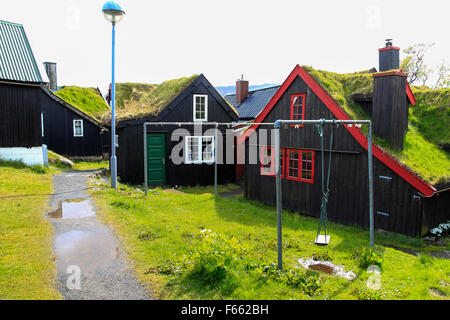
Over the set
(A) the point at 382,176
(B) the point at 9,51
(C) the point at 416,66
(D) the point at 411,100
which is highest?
(C) the point at 416,66

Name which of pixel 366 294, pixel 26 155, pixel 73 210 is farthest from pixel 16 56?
pixel 366 294

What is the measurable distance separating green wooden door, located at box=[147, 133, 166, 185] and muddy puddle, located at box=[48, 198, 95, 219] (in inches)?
266

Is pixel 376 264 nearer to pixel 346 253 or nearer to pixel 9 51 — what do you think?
pixel 346 253

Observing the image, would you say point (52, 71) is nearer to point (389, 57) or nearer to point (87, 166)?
point (87, 166)

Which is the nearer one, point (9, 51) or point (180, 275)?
point (180, 275)

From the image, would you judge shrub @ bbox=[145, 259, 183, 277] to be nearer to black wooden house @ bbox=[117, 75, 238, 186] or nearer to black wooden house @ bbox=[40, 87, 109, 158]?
black wooden house @ bbox=[117, 75, 238, 186]

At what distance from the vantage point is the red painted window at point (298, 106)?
13297mm

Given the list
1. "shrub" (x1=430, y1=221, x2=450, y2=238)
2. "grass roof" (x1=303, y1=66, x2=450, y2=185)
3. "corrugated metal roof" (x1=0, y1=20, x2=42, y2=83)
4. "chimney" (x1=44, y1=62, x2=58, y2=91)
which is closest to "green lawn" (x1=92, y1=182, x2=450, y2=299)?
"shrub" (x1=430, y1=221, x2=450, y2=238)

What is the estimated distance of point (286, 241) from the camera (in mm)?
8648

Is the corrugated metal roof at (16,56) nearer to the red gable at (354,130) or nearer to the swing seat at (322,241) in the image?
the red gable at (354,130)

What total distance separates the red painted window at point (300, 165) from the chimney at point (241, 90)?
49.5 ft

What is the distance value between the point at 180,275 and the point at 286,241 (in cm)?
356
